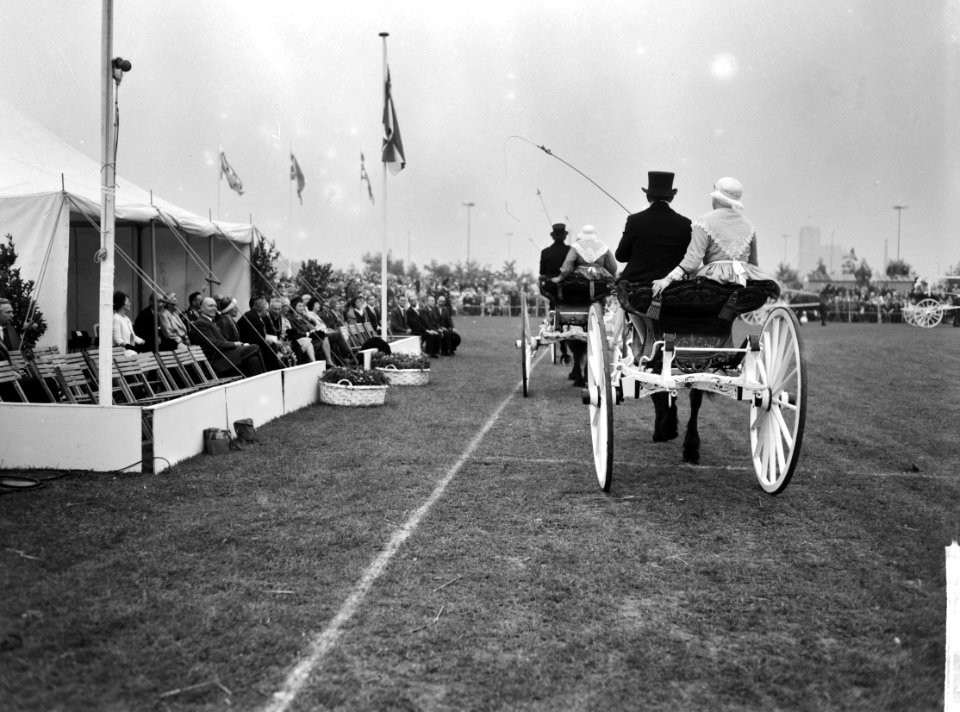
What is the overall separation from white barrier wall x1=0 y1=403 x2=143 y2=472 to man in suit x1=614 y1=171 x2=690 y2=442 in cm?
404

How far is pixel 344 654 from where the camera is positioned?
10.9 ft

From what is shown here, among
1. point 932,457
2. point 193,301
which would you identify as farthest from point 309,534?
point 193,301

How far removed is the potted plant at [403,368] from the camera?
13125 mm

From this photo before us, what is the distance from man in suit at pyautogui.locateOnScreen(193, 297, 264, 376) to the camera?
11523 mm

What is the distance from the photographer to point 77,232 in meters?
14.8

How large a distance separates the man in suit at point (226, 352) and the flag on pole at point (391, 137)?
545cm

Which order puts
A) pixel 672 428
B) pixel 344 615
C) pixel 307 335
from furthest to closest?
pixel 307 335 → pixel 672 428 → pixel 344 615

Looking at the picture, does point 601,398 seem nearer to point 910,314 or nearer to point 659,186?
point 659,186

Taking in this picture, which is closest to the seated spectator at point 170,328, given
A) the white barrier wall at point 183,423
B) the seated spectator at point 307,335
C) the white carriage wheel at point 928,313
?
the seated spectator at point 307,335

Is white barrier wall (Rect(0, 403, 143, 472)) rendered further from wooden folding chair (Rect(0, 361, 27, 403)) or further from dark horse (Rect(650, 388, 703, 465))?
dark horse (Rect(650, 388, 703, 465))

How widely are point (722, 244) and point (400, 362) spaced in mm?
7678

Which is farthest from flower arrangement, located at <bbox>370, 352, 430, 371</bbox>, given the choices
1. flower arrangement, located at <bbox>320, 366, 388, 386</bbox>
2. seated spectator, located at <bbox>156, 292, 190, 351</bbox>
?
seated spectator, located at <bbox>156, 292, 190, 351</bbox>

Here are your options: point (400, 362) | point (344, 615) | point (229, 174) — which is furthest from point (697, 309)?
point (229, 174)

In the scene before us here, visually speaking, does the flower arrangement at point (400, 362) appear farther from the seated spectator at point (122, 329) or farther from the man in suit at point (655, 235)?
the man in suit at point (655, 235)
